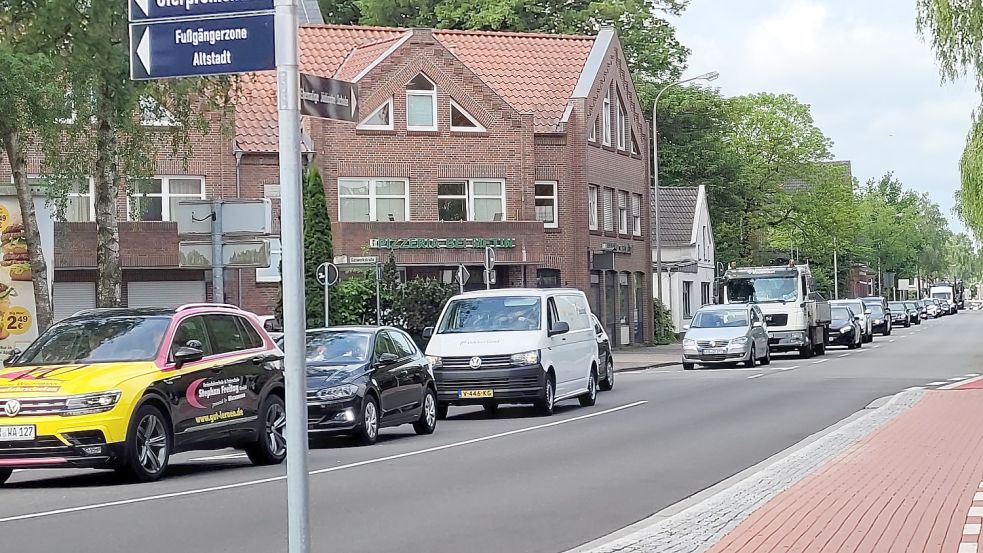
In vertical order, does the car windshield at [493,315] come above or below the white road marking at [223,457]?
above

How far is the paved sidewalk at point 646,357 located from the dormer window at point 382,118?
10379mm

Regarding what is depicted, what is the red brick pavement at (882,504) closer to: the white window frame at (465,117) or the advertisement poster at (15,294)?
the advertisement poster at (15,294)

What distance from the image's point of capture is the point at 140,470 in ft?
46.6

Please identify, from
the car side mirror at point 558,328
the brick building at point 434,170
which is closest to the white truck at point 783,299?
the brick building at point 434,170

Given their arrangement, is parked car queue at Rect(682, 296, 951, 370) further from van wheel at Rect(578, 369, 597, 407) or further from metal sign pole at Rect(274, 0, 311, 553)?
metal sign pole at Rect(274, 0, 311, 553)

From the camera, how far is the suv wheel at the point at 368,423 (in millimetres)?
18422

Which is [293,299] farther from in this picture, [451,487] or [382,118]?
[382,118]

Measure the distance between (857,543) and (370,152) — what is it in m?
37.7

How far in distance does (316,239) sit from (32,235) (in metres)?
13.9

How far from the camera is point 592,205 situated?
2062 inches

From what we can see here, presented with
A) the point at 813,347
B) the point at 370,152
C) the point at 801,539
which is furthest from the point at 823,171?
the point at 801,539

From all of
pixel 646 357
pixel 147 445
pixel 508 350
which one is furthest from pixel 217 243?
pixel 646 357

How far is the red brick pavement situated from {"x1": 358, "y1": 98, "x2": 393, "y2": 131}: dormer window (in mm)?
30717

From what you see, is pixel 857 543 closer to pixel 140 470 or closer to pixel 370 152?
pixel 140 470
